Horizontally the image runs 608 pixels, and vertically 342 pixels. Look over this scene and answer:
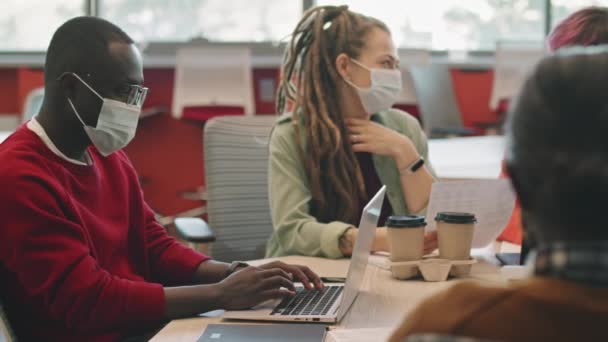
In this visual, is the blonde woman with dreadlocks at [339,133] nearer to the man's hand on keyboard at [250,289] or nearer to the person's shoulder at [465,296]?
the man's hand on keyboard at [250,289]

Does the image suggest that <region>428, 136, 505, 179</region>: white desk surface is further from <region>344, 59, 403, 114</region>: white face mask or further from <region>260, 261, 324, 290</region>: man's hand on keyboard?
<region>260, 261, 324, 290</region>: man's hand on keyboard

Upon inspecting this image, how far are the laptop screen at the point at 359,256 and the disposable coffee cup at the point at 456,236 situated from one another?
152 mm

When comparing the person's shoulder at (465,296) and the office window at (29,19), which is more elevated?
the person's shoulder at (465,296)

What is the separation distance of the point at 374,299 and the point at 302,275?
147 mm

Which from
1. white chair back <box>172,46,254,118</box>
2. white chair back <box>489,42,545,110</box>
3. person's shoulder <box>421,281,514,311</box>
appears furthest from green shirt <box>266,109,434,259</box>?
white chair back <box>489,42,545,110</box>

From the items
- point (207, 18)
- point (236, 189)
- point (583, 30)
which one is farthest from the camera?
point (207, 18)

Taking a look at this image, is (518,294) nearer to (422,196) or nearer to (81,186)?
(81,186)

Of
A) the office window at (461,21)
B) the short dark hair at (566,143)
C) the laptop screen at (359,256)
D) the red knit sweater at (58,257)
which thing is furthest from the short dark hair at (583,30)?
the office window at (461,21)

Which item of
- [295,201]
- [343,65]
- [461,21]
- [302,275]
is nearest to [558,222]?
[302,275]

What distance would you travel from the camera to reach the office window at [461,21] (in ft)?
22.8

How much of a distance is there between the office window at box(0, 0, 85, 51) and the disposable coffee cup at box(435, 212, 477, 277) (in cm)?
526

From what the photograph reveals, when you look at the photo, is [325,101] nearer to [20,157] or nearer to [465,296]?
[20,157]

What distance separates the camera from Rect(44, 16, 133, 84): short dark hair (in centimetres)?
154

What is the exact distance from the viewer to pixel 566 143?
0.63 m
